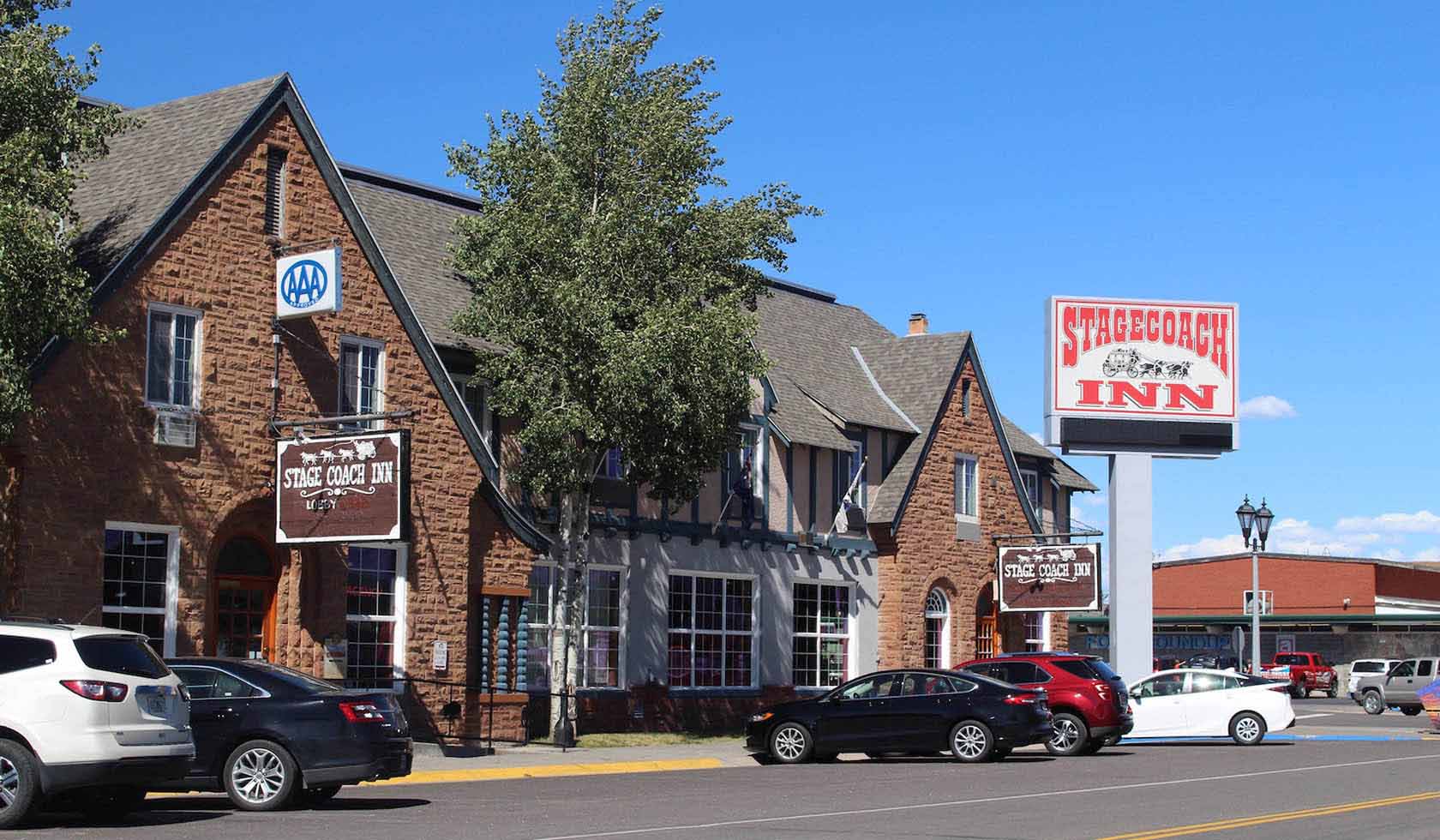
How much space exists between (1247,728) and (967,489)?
12.2 m

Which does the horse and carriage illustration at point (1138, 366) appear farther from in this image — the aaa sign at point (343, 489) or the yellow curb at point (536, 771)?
the aaa sign at point (343, 489)

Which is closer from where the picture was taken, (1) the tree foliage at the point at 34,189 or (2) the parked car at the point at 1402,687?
(1) the tree foliage at the point at 34,189

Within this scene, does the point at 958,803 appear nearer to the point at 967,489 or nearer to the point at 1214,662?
the point at 967,489

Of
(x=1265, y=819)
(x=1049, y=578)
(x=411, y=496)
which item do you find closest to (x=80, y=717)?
(x=1265, y=819)

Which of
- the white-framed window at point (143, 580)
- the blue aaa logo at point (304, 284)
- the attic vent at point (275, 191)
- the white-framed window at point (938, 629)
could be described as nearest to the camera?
the white-framed window at point (143, 580)

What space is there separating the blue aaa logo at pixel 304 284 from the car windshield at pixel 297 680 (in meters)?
8.21

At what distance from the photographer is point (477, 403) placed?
99.9 feet

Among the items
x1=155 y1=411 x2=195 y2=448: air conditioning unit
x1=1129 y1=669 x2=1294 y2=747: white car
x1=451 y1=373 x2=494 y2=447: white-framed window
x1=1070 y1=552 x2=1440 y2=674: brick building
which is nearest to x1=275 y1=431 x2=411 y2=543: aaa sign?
x1=155 y1=411 x2=195 y2=448: air conditioning unit

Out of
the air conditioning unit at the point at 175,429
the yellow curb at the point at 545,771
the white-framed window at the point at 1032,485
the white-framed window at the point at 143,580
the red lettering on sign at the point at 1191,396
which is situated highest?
the red lettering on sign at the point at 1191,396

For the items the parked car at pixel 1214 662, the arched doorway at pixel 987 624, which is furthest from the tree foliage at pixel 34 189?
the parked car at pixel 1214 662

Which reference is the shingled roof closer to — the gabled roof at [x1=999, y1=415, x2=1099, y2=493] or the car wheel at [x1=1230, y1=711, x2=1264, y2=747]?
the car wheel at [x1=1230, y1=711, x2=1264, y2=747]

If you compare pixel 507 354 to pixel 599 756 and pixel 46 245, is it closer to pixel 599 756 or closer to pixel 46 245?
pixel 599 756

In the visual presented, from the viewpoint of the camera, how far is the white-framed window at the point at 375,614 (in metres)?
26.0

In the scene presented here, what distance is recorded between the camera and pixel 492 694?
1108 inches
